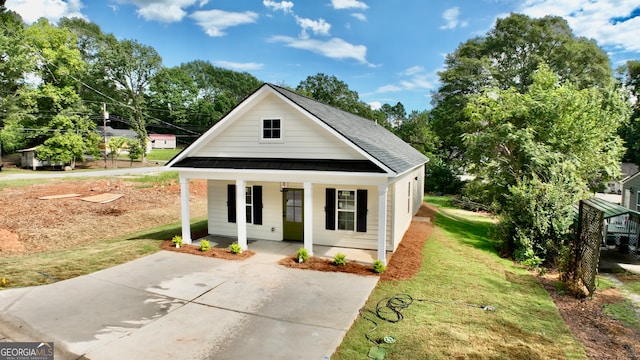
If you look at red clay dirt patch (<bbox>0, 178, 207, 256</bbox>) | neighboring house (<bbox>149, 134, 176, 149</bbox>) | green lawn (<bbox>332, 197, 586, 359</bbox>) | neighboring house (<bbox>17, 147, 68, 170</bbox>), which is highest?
neighboring house (<bbox>149, 134, 176, 149</bbox>)

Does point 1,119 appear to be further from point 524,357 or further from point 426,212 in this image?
point 524,357

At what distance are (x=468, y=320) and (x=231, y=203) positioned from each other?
933 cm

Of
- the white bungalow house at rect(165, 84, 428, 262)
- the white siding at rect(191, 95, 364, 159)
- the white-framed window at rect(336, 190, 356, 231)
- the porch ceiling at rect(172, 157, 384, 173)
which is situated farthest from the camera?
the white-framed window at rect(336, 190, 356, 231)

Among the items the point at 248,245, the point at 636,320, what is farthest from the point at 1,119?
the point at 636,320

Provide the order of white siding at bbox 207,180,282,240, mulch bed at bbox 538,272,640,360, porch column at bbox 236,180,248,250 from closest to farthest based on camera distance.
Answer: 1. mulch bed at bbox 538,272,640,360
2. porch column at bbox 236,180,248,250
3. white siding at bbox 207,180,282,240

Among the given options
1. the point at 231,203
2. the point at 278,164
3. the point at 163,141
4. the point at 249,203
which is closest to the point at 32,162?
the point at 231,203

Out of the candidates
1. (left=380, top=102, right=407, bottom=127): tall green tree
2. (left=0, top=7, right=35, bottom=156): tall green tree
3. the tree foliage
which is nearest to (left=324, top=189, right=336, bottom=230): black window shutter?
(left=0, top=7, right=35, bottom=156): tall green tree

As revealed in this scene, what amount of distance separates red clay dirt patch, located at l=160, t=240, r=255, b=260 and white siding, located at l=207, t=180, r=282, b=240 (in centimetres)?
163

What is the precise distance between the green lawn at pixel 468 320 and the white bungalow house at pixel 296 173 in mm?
1920

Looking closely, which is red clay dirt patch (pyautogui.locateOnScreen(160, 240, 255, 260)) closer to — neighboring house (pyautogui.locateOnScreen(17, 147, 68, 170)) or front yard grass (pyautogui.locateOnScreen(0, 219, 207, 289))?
front yard grass (pyautogui.locateOnScreen(0, 219, 207, 289))

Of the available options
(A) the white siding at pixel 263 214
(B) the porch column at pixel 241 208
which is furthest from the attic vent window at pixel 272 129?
(A) the white siding at pixel 263 214

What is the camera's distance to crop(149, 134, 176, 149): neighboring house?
216ft

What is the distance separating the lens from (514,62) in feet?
110

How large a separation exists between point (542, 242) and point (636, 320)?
438 cm
